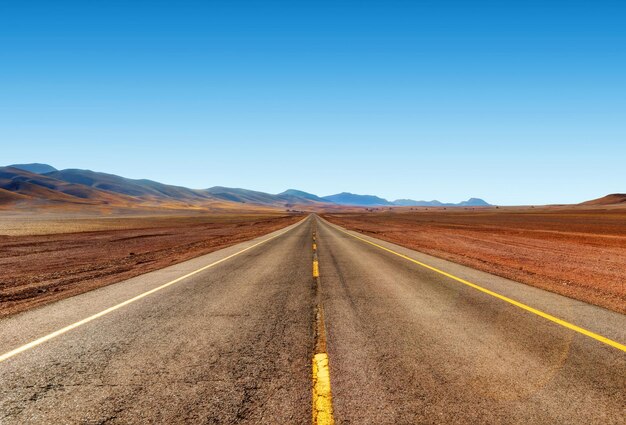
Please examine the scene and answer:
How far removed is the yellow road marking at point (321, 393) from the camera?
3114mm

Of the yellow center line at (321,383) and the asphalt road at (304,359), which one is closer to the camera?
the yellow center line at (321,383)

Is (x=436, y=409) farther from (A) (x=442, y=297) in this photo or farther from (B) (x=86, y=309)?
(B) (x=86, y=309)

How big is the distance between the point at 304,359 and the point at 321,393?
35.6 inches

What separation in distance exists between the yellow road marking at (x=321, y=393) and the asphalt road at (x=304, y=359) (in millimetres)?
76

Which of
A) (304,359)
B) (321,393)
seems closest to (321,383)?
(321,393)

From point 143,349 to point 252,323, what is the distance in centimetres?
167

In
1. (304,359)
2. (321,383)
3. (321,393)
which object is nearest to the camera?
(321,393)

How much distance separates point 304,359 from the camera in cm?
445

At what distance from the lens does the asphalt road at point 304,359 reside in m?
3.31

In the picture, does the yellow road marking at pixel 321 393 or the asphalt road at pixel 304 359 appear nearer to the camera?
the yellow road marking at pixel 321 393

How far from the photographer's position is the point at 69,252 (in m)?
19.2

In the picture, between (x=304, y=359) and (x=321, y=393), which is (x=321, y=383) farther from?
(x=304, y=359)

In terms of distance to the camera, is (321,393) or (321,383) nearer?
(321,393)

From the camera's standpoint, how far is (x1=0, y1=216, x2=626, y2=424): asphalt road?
331 cm
